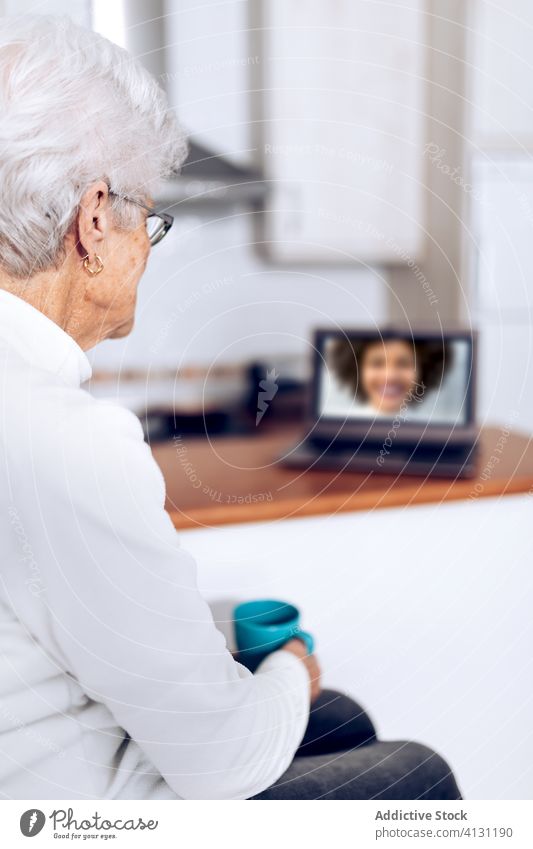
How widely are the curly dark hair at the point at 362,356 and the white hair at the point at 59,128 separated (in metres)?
0.46

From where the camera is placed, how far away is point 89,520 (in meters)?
0.52

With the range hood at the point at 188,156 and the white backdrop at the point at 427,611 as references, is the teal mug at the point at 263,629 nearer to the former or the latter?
the white backdrop at the point at 427,611

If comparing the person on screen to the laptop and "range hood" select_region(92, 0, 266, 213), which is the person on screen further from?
"range hood" select_region(92, 0, 266, 213)

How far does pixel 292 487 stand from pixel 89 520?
0.45 metres

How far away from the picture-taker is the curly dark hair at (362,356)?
100cm

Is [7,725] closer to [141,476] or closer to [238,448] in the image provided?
[141,476]

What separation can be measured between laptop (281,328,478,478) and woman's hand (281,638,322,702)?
332 mm

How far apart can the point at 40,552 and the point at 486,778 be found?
69 centimetres

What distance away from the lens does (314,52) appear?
6.89 ft

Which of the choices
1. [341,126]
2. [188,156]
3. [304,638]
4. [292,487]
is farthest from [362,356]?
[341,126]

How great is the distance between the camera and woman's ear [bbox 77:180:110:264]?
23.9 inches

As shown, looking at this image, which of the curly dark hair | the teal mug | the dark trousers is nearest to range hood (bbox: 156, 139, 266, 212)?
the curly dark hair

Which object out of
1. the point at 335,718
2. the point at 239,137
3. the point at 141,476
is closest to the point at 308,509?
the point at 335,718

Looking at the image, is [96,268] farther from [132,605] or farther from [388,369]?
[388,369]
